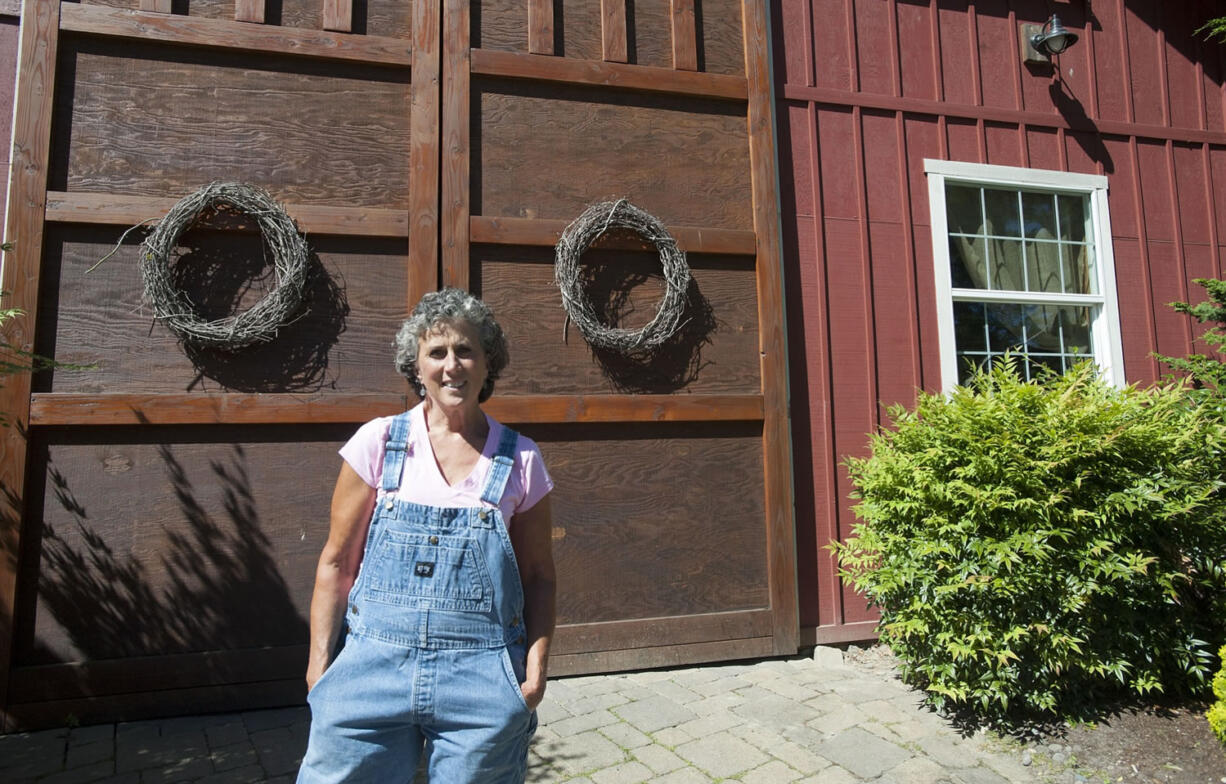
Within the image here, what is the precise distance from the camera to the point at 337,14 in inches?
158

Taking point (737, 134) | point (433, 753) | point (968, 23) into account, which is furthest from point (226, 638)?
point (968, 23)

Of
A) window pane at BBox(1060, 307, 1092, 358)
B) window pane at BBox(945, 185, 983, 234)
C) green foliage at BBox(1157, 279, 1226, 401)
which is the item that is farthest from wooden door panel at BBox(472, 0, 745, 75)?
green foliage at BBox(1157, 279, 1226, 401)

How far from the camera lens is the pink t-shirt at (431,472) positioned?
1.73 m

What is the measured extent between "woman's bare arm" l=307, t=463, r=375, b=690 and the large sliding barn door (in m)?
2.15

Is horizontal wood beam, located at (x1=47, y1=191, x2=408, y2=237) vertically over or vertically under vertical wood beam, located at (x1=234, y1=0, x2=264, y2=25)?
under

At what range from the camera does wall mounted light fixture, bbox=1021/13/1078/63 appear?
5.05 metres

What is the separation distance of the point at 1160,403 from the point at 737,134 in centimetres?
264

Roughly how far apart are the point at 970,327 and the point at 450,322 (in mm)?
4193

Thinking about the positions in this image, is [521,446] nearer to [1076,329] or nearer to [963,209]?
[963,209]

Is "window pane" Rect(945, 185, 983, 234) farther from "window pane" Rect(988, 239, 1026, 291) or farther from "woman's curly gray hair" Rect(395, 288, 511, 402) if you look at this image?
"woman's curly gray hair" Rect(395, 288, 511, 402)

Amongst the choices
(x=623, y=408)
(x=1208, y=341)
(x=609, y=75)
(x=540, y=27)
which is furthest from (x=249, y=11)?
(x=1208, y=341)

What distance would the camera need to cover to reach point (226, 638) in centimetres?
362

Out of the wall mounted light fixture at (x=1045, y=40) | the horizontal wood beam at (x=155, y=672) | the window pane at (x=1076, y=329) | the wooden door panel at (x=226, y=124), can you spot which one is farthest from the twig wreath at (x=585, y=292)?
the wall mounted light fixture at (x=1045, y=40)

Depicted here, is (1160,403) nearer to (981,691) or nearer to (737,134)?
(981,691)
